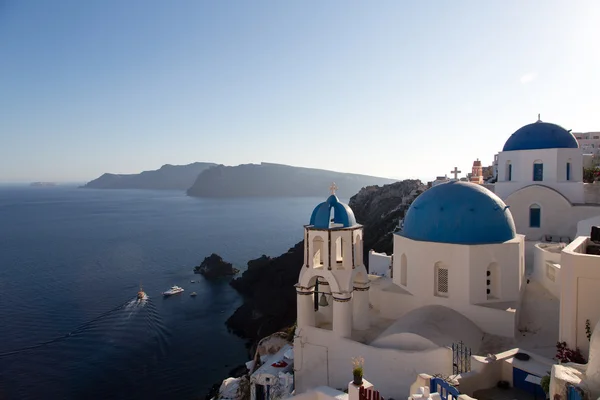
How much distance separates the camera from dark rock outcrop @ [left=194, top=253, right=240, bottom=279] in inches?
1805

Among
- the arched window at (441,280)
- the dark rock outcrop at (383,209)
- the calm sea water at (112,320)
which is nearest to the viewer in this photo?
the arched window at (441,280)

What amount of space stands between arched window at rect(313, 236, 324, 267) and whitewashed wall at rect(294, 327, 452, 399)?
193 cm

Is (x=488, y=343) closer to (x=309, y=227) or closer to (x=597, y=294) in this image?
(x=597, y=294)

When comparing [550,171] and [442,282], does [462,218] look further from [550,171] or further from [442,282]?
[550,171]

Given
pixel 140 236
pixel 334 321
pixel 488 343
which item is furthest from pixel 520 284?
pixel 140 236

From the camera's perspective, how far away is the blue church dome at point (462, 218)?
11.6 m

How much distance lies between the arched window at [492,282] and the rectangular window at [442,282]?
1206 mm

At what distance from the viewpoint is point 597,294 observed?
7.16 metres

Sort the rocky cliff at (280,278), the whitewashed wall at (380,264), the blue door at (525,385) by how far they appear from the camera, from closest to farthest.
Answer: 1. the blue door at (525,385)
2. the whitewashed wall at (380,264)
3. the rocky cliff at (280,278)

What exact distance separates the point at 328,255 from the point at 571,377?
686cm

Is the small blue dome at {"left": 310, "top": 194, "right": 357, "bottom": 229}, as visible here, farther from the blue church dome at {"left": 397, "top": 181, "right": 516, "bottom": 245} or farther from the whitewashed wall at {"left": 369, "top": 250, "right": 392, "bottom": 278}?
the whitewashed wall at {"left": 369, "top": 250, "right": 392, "bottom": 278}

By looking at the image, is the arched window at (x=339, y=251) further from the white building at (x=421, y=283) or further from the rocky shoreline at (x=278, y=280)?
the rocky shoreline at (x=278, y=280)

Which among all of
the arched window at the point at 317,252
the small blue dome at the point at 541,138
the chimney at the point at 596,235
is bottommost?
the arched window at the point at 317,252

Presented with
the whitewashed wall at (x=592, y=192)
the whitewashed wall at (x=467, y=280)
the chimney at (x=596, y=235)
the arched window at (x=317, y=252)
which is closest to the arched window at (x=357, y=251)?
the arched window at (x=317, y=252)
